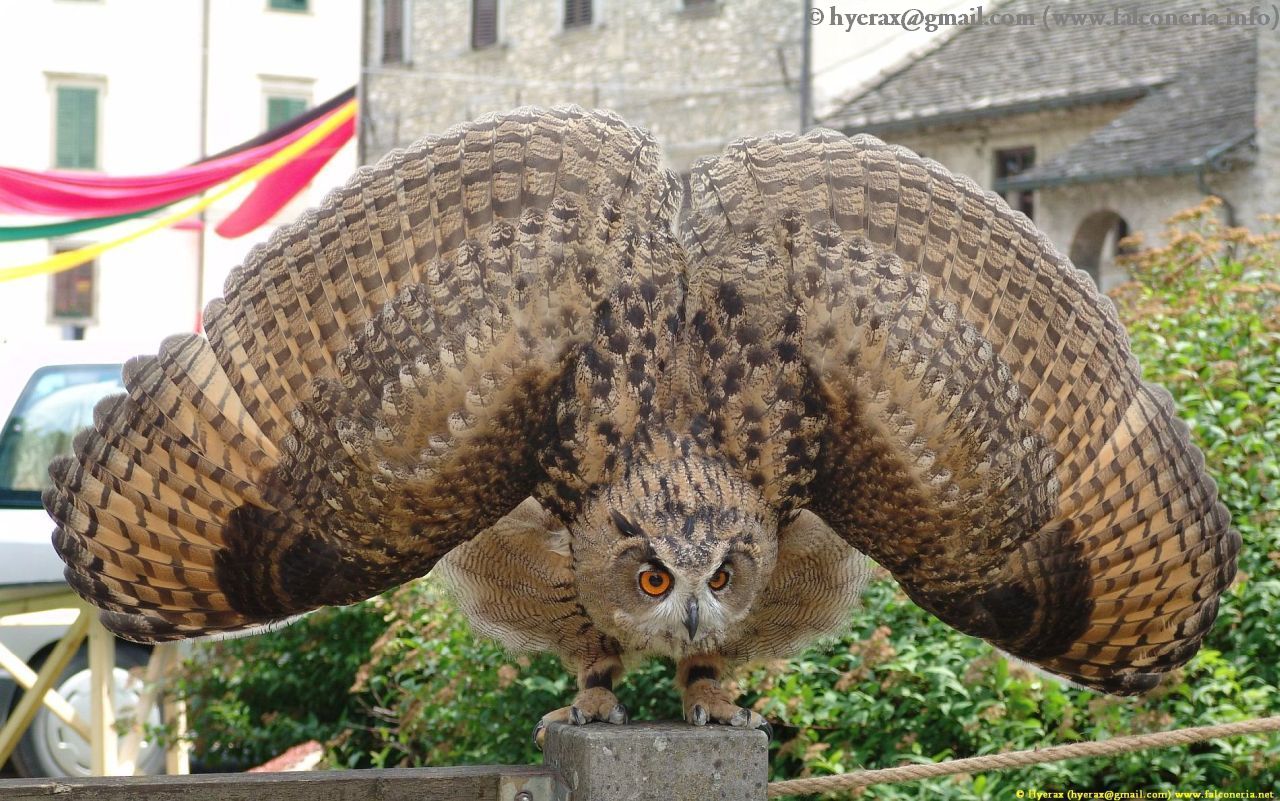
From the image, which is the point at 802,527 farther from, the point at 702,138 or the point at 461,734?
the point at 702,138

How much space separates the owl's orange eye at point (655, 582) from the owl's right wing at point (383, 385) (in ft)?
0.87

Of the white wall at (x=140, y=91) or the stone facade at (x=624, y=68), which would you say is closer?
the stone facade at (x=624, y=68)

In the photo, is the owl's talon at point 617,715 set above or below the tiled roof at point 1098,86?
below

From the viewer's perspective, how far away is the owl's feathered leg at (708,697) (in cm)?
364

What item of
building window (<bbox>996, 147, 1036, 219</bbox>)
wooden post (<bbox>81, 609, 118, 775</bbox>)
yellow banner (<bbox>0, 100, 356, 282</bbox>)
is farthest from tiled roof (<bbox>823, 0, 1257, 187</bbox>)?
wooden post (<bbox>81, 609, 118, 775</bbox>)

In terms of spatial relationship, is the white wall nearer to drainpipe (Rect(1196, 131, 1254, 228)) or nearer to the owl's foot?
drainpipe (Rect(1196, 131, 1254, 228))

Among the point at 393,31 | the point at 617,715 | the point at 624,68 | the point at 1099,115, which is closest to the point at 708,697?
the point at 617,715

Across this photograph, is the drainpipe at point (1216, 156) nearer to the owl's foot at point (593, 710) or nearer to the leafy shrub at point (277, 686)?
the leafy shrub at point (277, 686)

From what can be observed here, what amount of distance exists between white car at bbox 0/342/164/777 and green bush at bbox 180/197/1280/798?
74 centimetres

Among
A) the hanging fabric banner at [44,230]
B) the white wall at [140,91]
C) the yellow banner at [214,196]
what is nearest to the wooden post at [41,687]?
the yellow banner at [214,196]

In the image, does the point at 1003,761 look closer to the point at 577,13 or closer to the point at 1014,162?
the point at 1014,162

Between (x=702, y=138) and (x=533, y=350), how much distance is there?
19451 mm

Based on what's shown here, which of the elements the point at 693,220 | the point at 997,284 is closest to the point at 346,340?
the point at 693,220

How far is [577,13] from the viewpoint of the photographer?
24125mm
